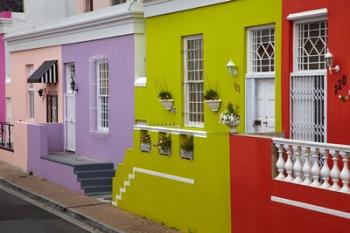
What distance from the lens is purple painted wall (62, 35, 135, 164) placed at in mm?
16516

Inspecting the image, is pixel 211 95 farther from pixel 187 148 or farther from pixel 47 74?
pixel 47 74

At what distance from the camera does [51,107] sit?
21.7 metres

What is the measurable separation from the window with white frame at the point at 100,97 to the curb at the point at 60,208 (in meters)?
2.86

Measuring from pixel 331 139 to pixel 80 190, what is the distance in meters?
7.96

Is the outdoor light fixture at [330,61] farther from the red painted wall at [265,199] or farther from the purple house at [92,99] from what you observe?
the purple house at [92,99]

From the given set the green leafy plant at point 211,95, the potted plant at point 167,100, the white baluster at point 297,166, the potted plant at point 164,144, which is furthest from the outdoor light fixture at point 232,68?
the white baluster at point 297,166

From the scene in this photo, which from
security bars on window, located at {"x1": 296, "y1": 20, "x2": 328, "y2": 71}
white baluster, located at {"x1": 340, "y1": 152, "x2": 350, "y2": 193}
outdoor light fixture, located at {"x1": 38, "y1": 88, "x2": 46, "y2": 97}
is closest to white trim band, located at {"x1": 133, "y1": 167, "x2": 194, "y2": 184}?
security bars on window, located at {"x1": 296, "y1": 20, "x2": 328, "y2": 71}

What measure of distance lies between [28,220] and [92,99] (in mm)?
6042

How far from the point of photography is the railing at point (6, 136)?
74.9 feet

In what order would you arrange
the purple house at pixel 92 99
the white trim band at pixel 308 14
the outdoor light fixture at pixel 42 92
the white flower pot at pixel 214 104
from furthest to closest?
1. the outdoor light fixture at pixel 42 92
2. the purple house at pixel 92 99
3. the white flower pot at pixel 214 104
4. the white trim band at pixel 308 14

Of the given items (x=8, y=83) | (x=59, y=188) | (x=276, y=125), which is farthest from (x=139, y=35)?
(x=8, y=83)

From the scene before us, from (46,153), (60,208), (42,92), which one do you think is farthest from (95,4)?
(60,208)

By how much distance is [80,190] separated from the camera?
52.8 ft

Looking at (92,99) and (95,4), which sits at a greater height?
(95,4)
